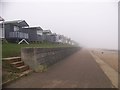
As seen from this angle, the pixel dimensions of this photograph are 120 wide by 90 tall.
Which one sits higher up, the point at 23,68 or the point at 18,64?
the point at 18,64

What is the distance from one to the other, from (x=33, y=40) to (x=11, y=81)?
105 feet

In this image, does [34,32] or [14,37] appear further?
[34,32]

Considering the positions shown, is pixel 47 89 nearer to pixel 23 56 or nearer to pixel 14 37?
pixel 23 56

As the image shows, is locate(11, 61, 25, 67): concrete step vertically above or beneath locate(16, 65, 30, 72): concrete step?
above

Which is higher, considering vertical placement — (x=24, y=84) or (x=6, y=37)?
(x=6, y=37)

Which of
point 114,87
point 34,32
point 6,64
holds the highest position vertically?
point 34,32

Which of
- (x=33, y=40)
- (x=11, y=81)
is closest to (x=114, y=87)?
(x=11, y=81)

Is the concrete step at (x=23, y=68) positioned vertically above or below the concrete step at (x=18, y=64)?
below

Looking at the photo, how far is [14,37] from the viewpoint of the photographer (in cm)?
3316

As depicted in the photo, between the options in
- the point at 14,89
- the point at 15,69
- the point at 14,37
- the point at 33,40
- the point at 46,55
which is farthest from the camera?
the point at 33,40

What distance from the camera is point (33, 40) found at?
42125 millimetres

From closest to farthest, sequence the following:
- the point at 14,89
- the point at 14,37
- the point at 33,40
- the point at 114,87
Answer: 1. the point at 14,89
2. the point at 114,87
3. the point at 14,37
4. the point at 33,40

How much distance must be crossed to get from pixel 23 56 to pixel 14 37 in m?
19.6

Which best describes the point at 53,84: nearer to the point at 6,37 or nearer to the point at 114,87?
the point at 114,87
